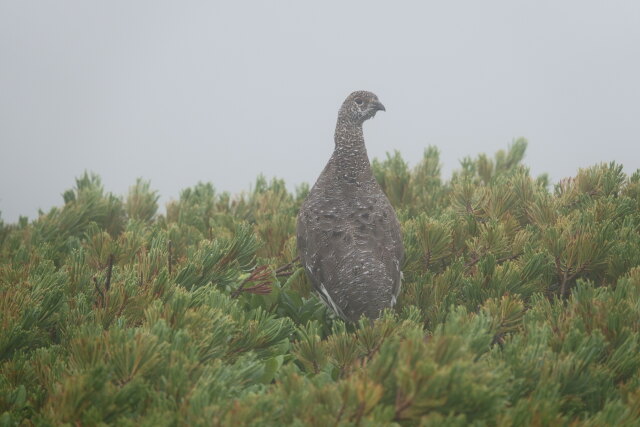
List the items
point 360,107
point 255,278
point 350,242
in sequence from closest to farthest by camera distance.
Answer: point 255,278 < point 350,242 < point 360,107

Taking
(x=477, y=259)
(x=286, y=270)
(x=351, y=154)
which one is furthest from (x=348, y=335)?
(x=351, y=154)

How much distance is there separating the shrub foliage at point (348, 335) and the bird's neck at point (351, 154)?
67 cm

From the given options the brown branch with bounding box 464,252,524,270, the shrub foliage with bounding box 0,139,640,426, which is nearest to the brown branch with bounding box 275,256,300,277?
the shrub foliage with bounding box 0,139,640,426

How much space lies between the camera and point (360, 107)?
5488 millimetres

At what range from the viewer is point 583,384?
82.6 inches

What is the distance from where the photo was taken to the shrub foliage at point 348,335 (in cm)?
189

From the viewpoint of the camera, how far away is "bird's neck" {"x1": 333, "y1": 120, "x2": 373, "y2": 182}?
16.4 feet

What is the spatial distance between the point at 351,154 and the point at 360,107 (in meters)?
0.53

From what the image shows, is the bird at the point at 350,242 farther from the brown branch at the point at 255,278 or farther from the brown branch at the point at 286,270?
the brown branch at the point at 255,278

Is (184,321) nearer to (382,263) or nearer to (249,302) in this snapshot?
(249,302)

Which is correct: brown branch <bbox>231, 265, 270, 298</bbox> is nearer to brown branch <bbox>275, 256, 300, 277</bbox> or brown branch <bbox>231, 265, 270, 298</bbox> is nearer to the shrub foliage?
the shrub foliage

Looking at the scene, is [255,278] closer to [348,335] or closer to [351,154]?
[348,335]

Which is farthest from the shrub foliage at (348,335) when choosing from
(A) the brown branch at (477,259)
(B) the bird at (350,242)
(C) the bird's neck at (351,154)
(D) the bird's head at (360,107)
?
(D) the bird's head at (360,107)

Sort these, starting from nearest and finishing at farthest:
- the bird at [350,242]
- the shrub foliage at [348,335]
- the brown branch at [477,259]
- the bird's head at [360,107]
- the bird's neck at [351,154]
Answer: the shrub foliage at [348,335], the brown branch at [477,259], the bird at [350,242], the bird's neck at [351,154], the bird's head at [360,107]
